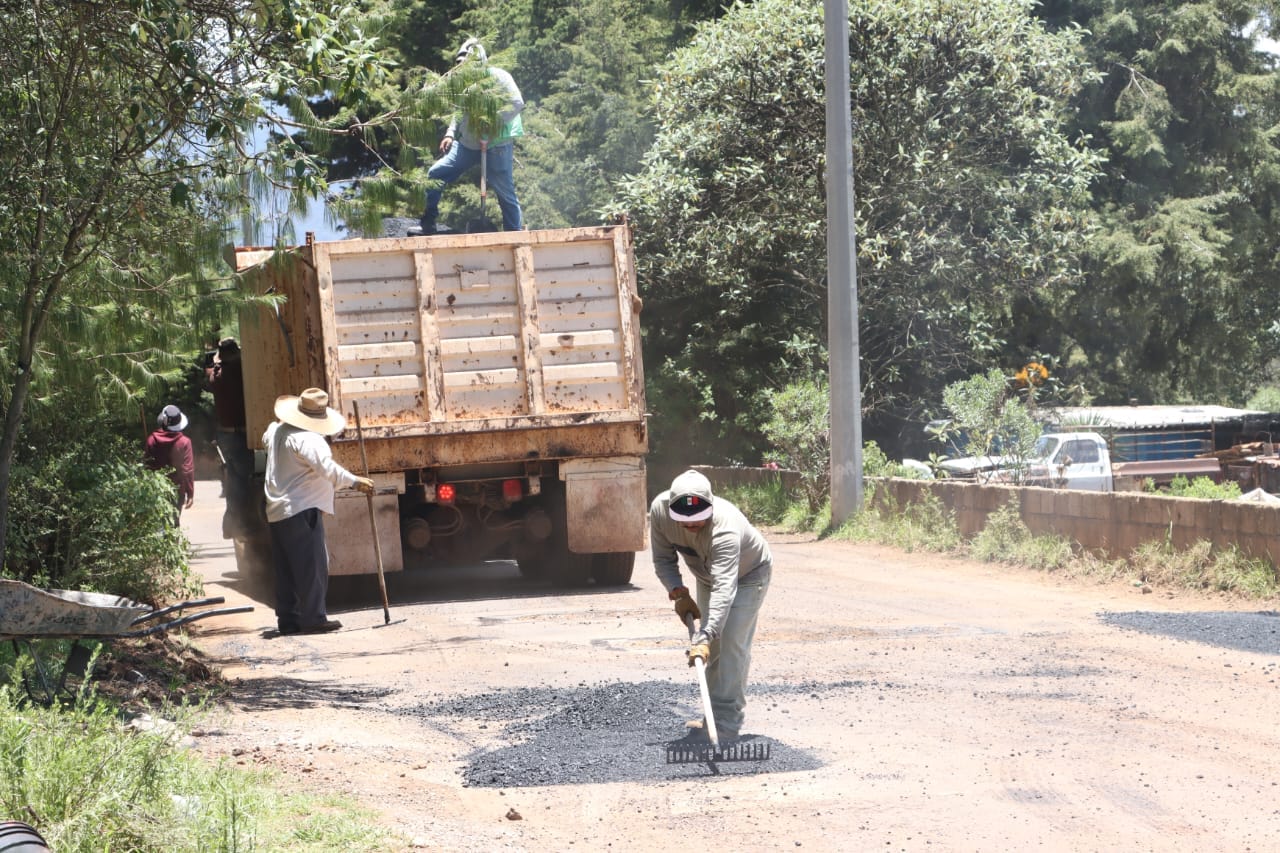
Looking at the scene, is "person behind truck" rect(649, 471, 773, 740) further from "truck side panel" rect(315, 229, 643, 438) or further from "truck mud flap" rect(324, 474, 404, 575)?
"truck mud flap" rect(324, 474, 404, 575)

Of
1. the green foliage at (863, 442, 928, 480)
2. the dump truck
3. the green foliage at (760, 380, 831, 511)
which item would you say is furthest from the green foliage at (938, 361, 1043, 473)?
the dump truck

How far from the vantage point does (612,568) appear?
1327 centimetres

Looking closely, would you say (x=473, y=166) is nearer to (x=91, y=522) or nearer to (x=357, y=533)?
(x=357, y=533)

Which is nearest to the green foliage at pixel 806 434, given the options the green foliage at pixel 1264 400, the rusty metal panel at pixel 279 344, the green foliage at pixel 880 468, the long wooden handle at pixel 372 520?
the green foliage at pixel 880 468

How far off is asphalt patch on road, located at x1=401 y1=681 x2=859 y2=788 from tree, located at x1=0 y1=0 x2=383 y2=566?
2930mm

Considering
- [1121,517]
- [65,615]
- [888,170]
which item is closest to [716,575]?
[65,615]

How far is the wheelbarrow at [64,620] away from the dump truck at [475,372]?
4.85 metres

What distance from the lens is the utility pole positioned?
17.1 metres

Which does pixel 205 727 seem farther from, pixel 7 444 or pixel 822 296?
pixel 822 296

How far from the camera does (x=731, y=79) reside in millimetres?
22094

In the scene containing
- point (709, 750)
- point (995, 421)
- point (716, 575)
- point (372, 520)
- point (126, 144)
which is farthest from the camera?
point (995, 421)

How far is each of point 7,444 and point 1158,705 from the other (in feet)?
20.2

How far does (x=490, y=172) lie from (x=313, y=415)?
350cm

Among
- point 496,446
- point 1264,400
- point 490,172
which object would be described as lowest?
point 1264,400
